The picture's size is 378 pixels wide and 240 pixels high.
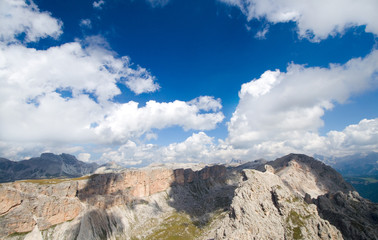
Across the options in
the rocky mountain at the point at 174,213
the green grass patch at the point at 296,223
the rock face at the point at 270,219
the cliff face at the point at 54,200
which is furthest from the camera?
the cliff face at the point at 54,200

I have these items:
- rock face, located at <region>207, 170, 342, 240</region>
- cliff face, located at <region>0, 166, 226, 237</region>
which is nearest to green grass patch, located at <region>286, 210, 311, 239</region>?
rock face, located at <region>207, 170, 342, 240</region>

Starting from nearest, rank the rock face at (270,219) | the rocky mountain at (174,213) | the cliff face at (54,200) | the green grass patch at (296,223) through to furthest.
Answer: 1. the rock face at (270,219)
2. the green grass patch at (296,223)
3. the rocky mountain at (174,213)
4. the cliff face at (54,200)

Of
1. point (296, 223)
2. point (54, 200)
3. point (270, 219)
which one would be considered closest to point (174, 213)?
point (54, 200)

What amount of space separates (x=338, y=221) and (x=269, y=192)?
39.2 metres

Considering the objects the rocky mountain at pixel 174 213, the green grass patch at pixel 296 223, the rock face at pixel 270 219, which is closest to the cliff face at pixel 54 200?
the rocky mountain at pixel 174 213

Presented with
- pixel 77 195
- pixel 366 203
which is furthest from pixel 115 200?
pixel 366 203

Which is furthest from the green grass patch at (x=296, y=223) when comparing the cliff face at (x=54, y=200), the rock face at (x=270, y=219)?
the cliff face at (x=54, y=200)

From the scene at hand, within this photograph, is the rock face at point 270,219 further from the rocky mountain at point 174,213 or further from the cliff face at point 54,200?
the cliff face at point 54,200

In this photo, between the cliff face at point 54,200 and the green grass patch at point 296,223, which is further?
the cliff face at point 54,200

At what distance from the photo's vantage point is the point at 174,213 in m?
188

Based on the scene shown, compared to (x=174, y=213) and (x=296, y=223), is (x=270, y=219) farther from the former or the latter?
(x=174, y=213)

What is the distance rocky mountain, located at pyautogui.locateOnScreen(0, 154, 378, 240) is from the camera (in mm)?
76000

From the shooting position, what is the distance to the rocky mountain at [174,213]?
2992 inches

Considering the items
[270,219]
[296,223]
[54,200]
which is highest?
[54,200]
